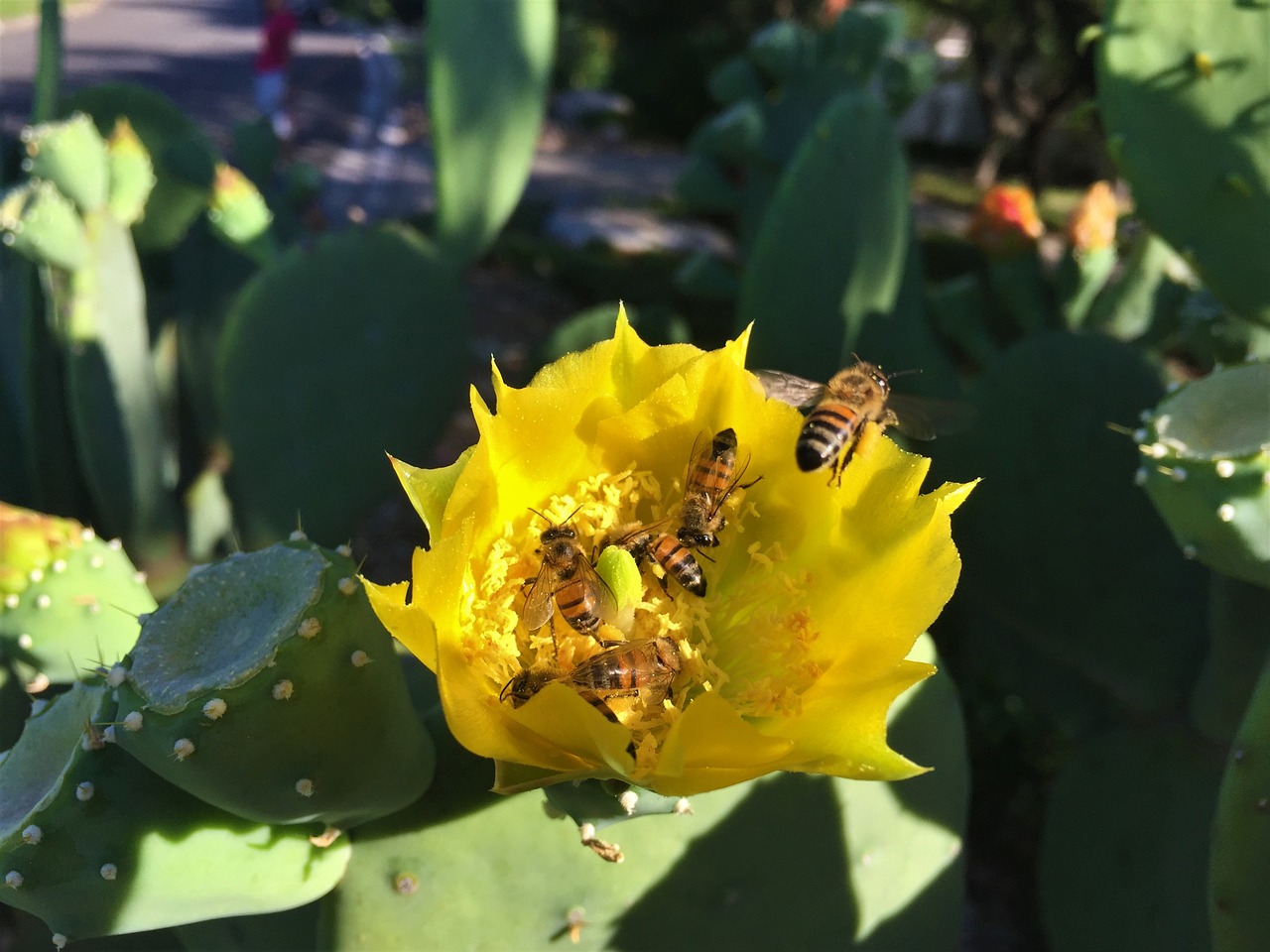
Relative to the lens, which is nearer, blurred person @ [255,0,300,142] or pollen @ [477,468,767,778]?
pollen @ [477,468,767,778]

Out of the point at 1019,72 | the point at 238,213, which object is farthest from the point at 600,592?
the point at 1019,72

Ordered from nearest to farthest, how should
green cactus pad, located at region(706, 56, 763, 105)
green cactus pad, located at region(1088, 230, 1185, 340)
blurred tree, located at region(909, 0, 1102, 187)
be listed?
green cactus pad, located at region(1088, 230, 1185, 340) → green cactus pad, located at region(706, 56, 763, 105) → blurred tree, located at region(909, 0, 1102, 187)

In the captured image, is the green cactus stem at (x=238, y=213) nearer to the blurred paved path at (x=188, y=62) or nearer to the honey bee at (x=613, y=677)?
the honey bee at (x=613, y=677)

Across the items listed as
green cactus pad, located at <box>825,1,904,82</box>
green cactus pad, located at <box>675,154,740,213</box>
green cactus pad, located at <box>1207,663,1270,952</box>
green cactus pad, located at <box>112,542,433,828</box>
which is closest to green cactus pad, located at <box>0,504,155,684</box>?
green cactus pad, located at <box>112,542,433,828</box>

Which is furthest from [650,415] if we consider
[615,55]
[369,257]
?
[615,55]

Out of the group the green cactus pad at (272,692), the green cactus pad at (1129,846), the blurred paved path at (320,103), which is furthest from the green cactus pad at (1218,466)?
the blurred paved path at (320,103)

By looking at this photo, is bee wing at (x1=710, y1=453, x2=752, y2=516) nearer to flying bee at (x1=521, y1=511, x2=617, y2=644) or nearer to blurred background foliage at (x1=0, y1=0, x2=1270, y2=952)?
flying bee at (x1=521, y1=511, x2=617, y2=644)

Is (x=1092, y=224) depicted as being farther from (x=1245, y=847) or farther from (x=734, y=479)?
(x=734, y=479)
